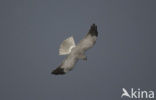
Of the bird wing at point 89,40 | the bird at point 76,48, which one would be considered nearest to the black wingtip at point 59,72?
the bird at point 76,48

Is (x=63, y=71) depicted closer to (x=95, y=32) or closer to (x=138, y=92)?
(x=95, y=32)

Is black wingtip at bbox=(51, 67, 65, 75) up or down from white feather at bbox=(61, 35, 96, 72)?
down

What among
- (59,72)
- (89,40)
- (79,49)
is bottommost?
(59,72)

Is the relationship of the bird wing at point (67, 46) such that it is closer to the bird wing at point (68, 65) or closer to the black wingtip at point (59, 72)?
the bird wing at point (68, 65)

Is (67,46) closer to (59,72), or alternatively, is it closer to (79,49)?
(79,49)


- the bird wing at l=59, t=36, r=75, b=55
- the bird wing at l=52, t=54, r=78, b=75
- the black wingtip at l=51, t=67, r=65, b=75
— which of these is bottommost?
the black wingtip at l=51, t=67, r=65, b=75

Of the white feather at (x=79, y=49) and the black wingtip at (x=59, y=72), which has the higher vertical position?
the white feather at (x=79, y=49)

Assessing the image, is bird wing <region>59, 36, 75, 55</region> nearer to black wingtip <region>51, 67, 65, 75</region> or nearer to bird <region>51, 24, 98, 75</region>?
bird <region>51, 24, 98, 75</region>

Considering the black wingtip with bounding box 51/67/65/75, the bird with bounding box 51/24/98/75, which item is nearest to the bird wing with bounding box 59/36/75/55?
the bird with bounding box 51/24/98/75

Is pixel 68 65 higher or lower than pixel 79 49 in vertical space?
lower

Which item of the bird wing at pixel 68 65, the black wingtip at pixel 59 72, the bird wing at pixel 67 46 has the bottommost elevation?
the black wingtip at pixel 59 72

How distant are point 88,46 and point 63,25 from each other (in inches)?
792

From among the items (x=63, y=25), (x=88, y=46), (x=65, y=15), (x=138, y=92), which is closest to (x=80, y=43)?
(x=88, y=46)

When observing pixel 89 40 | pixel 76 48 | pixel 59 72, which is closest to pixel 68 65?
pixel 59 72
